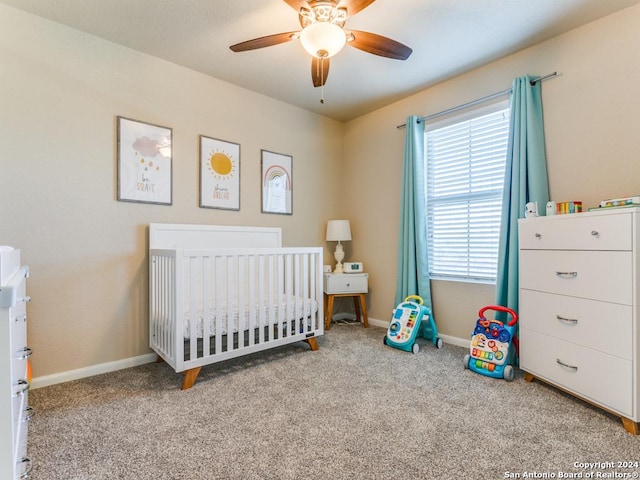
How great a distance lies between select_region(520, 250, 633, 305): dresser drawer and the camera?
58.5 inches

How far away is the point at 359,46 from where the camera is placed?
1.76 meters

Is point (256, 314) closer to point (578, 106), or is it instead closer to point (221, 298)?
point (221, 298)

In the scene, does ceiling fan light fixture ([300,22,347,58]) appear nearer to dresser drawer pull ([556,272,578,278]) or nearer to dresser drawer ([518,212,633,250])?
dresser drawer ([518,212,633,250])

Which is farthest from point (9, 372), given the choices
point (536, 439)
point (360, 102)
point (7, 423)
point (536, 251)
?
point (360, 102)

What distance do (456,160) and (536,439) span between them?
2.15 metres

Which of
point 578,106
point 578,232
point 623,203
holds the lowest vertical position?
point 578,232

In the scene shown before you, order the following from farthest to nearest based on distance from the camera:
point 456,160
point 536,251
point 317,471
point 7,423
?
point 456,160 → point 536,251 → point 317,471 → point 7,423

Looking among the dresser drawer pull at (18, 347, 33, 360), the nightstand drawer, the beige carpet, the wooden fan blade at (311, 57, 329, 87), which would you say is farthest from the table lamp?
the dresser drawer pull at (18, 347, 33, 360)

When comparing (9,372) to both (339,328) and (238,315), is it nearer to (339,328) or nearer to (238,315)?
(238,315)

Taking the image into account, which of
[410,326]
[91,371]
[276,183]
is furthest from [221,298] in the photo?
[410,326]

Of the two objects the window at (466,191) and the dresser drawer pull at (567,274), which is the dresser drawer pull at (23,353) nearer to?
the dresser drawer pull at (567,274)

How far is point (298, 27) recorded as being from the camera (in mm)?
2062

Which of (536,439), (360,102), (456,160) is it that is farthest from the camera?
(360,102)

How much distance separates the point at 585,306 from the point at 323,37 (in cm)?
194
